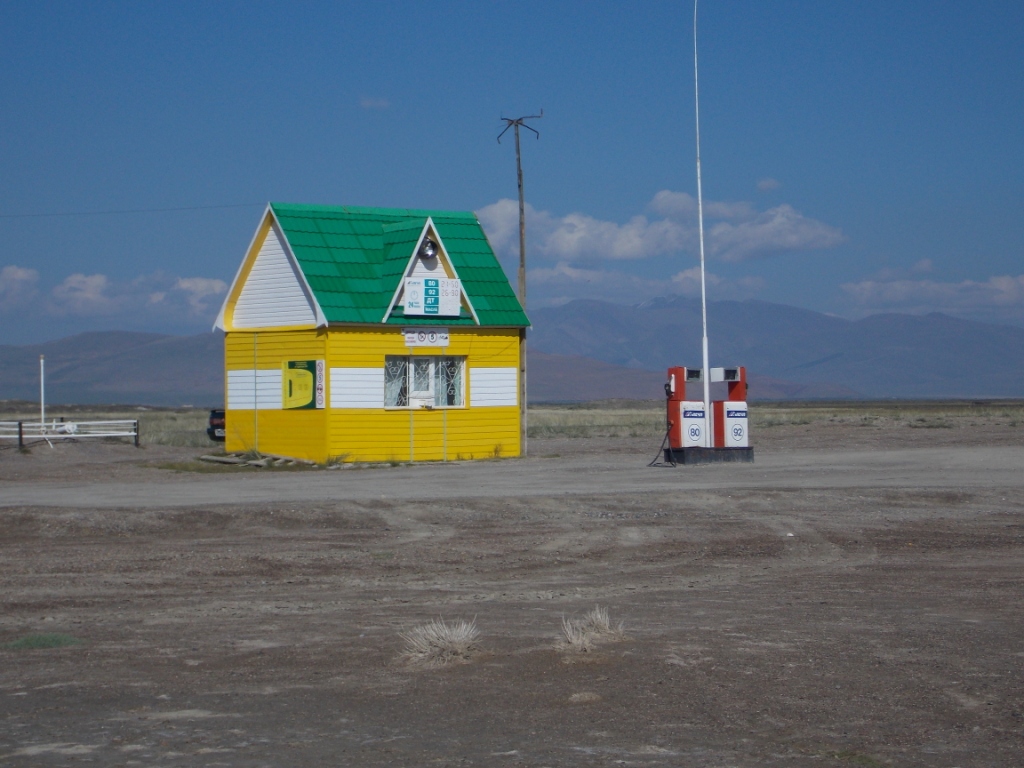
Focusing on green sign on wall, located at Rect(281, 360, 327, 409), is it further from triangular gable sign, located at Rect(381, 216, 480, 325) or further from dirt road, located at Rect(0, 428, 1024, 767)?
dirt road, located at Rect(0, 428, 1024, 767)

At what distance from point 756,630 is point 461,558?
17.1ft

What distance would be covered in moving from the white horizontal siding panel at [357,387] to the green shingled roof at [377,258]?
116 centimetres

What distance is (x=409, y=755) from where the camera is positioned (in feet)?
21.2

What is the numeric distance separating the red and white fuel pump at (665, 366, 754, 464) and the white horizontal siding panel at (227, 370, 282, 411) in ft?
30.1

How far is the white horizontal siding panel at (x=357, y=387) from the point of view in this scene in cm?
2739

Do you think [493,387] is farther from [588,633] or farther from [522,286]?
[588,633]

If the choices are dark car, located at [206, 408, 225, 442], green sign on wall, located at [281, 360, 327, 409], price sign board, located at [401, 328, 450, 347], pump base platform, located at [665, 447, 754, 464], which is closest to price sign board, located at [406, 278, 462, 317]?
price sign board, located at [401, 328, 450, 347]

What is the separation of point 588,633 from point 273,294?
21.7 meters

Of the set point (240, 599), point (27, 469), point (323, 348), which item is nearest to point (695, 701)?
point (240, 599)

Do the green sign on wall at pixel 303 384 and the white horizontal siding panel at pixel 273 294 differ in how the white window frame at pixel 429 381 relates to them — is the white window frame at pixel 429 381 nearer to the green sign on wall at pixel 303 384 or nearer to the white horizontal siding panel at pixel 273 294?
the green sign on wall at pixel 303 384

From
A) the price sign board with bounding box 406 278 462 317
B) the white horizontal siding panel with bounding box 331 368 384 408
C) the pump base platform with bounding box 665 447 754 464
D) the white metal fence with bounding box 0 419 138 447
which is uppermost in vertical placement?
the price sign board with bounding box 406 278 462 317

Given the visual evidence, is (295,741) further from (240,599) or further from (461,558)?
(461,558)

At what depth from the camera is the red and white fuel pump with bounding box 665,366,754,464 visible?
85.1 ft

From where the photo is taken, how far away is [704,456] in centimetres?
2606
